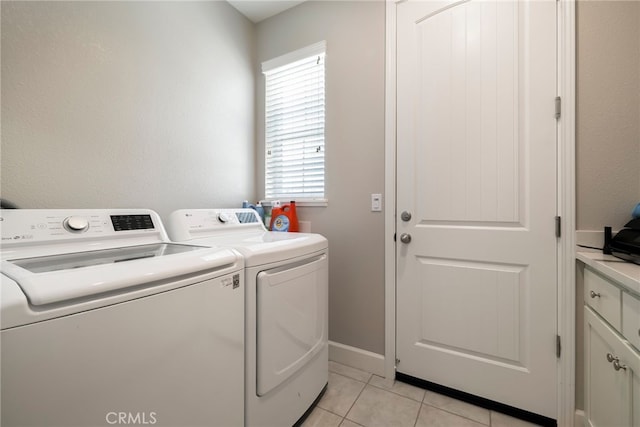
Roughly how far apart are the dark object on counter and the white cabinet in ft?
0.38

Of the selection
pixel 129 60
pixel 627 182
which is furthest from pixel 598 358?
pixel 129 60

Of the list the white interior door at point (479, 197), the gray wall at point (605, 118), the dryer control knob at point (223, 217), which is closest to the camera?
the gray wall at point (605, 118)

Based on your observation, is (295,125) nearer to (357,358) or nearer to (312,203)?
(312,203)

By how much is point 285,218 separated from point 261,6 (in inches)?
66.5

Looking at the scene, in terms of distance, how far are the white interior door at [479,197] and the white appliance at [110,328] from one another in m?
1.12

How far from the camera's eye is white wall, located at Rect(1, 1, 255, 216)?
110 cm

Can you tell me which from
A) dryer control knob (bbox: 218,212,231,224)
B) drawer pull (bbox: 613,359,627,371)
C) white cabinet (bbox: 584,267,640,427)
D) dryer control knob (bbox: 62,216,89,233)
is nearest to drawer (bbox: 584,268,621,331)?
white cabinet (bbox: 584,267,640,427)

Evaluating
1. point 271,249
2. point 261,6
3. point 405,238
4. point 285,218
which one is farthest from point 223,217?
point 261,6

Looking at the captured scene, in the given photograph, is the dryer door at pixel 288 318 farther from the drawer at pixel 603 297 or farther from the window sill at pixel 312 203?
the drawer at pixel 603 297

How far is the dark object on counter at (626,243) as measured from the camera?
98 centimetres

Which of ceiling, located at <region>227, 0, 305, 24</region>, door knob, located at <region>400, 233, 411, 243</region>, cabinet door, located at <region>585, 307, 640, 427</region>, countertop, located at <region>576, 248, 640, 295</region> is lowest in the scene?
cabinet door, located at <region>585, 307, 640, 427</region>

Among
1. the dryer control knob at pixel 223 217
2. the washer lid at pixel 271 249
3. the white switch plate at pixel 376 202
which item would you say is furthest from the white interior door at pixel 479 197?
the dryer control knob at pixel 223 217

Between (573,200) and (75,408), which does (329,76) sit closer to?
(573,200)

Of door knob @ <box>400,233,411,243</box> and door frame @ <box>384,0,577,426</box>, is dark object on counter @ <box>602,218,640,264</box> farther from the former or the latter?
door knob @ <box>400,233,411,243</box>
